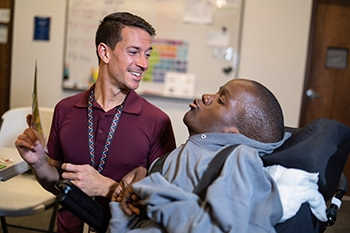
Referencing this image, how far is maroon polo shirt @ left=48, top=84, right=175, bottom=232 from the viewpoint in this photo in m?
1.47

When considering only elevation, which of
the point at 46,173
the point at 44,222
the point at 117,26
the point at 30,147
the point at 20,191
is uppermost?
the point at 117,26

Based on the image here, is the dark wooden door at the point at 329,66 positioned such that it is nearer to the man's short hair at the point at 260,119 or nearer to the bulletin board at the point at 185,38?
the bulletin board at the point at 185,38

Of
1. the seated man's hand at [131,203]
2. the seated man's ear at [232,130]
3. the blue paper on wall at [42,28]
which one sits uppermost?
the blue paper on wall at [42,28]

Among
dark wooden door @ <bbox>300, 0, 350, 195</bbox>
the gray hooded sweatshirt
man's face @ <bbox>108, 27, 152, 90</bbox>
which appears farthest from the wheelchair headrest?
dark wooden door @ <bbox>300, 0, 350, 195</bbox>

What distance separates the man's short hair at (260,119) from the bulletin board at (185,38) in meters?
2.66

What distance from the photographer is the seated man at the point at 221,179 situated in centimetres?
84

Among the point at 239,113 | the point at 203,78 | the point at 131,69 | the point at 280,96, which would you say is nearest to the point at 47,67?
the point at 203,78

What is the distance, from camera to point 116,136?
1.48 metres

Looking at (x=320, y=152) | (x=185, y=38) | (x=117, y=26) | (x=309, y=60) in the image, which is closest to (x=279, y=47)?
(x=309, y=60)

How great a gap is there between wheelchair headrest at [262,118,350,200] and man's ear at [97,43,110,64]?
87 cm

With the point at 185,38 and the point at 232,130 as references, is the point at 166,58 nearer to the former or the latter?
the point at 185,38

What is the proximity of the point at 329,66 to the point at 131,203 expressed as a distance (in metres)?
3.42

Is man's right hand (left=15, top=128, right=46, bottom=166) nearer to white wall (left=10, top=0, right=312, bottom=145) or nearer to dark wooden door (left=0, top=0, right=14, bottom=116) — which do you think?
white wall (left=10, top=0, right=312, bottom=145)

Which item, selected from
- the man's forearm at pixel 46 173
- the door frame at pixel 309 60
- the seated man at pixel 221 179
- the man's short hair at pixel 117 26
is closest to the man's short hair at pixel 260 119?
the seated man at pixel 221 179
